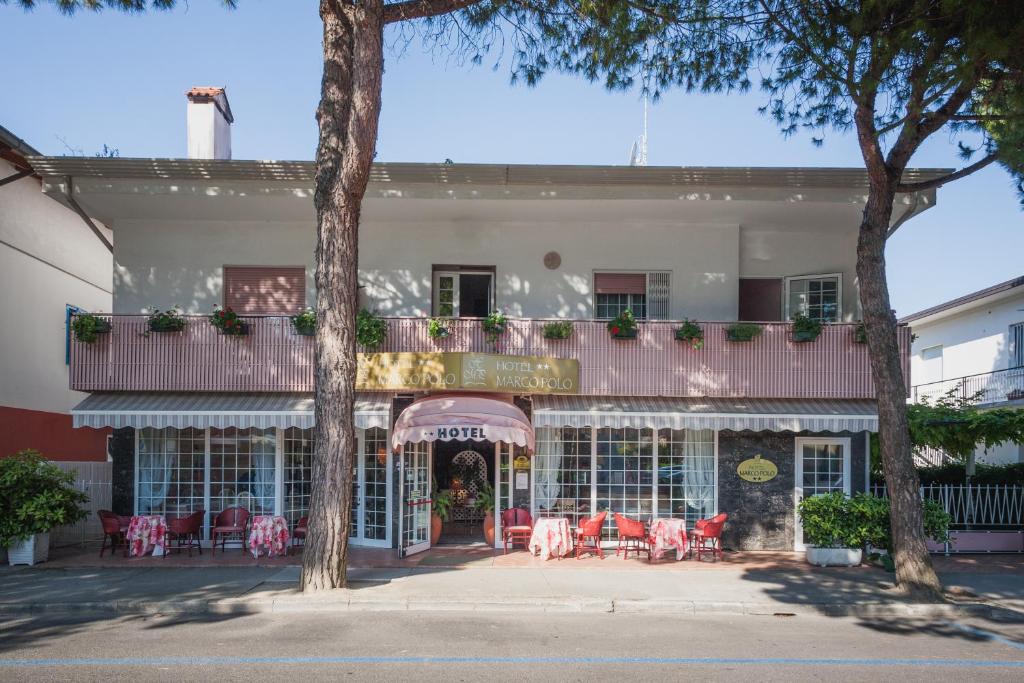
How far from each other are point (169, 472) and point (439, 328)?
19.5 feet

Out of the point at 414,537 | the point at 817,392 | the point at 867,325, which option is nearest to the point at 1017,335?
the point at 817,392

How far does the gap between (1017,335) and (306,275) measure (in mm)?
21753

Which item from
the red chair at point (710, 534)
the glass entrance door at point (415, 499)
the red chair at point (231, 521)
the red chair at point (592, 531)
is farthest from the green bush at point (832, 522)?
the red chair at point (231, 521)

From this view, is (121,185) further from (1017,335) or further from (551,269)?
(1017,335)

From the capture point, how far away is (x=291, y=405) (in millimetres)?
14836

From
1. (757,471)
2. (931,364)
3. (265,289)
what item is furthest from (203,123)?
(931,364)

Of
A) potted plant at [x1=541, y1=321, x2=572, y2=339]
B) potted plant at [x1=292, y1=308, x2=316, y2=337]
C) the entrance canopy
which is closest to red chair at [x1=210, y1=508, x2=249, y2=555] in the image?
the entrance canopy

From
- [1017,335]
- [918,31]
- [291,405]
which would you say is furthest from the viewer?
[1017,335]

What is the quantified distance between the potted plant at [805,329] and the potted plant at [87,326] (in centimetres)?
1285

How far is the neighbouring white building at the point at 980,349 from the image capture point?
2478cm

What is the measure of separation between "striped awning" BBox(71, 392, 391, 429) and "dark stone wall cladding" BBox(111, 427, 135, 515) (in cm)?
108

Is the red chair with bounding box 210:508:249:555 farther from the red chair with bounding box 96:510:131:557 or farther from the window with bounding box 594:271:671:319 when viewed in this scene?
the window with bounding box 594:271:671:319

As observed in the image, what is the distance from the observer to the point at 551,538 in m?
14.3

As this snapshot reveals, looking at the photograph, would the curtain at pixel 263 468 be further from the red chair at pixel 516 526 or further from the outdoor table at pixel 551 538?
the outdoor table at pixel 551 538
